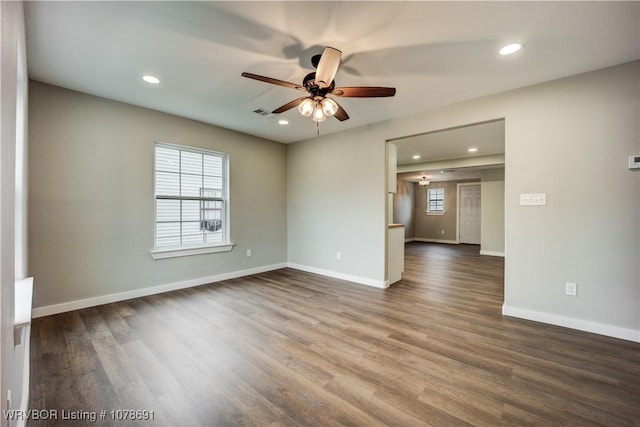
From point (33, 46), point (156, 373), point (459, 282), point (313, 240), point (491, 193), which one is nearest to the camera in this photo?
point (156, 373)

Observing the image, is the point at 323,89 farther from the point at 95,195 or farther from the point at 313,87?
the point at 95,195

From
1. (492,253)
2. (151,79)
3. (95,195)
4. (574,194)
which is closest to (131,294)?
(95,195)

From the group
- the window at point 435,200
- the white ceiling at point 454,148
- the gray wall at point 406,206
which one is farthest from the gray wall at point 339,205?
the window at point 435,200

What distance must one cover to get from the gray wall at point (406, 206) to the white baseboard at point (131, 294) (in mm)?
6497

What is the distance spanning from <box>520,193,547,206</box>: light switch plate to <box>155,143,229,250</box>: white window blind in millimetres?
4276

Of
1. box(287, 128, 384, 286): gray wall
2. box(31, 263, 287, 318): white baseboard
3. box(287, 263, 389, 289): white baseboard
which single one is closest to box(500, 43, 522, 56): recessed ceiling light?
box(287, 128, 384, 286): gray wall

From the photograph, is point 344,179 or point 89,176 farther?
point 344,179

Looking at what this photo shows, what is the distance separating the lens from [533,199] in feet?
9.48

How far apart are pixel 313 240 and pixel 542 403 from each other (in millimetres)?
3875

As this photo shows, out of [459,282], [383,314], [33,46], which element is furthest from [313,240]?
[33,46]

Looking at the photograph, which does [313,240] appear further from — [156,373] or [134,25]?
[134,25]

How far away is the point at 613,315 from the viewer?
2.52 m

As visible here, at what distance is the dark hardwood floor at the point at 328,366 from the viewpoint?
160cm

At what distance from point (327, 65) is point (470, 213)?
910cm
